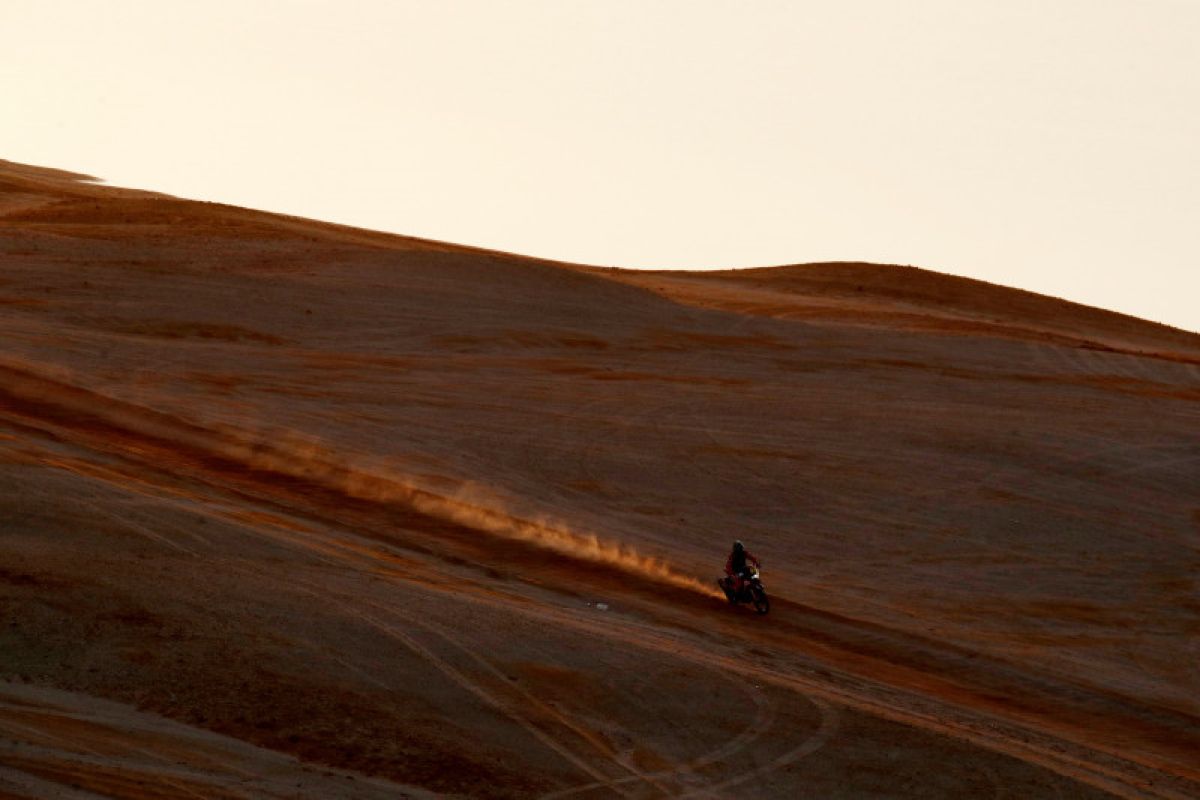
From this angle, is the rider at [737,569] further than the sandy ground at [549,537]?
Yes

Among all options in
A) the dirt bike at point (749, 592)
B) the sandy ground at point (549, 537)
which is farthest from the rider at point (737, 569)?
the sandy ground at point (549, 537)

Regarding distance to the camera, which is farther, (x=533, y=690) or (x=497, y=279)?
→ (x=497, y=279)

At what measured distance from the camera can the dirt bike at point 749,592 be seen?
2688 centimetres

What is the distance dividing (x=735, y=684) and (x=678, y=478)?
43.8 ft

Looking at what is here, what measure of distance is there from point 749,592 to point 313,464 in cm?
868

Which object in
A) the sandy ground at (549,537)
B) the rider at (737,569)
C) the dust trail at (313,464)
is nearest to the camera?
the sandy ground at (549,537)

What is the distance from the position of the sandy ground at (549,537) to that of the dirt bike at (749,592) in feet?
0.77

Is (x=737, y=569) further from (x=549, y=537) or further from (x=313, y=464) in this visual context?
(x=313, y=464)

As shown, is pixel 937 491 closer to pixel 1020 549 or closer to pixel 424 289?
pixel 1020 549

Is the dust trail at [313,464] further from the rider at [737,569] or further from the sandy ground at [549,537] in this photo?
the rider at [737,569]

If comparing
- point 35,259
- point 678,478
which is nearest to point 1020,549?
point 678,478

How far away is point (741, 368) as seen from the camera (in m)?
46.3

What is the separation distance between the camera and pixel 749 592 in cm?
2695

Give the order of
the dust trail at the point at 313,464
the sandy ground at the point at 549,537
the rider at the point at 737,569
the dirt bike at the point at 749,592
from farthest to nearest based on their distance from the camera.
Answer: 1. the dust trail at the point at 313,464
2. the rider at the point at 737,569
3. the dirt bike at the point at 749,592
4. the sandy ground at the point at 549,537
